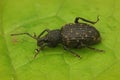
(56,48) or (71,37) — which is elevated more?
(71,37)

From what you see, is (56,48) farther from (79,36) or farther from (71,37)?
(79,36)

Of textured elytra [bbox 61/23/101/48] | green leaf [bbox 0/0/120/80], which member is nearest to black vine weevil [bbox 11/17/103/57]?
textured elytra [bbox 61/23/101/48]

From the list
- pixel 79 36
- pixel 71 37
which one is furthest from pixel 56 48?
pixel 79 36

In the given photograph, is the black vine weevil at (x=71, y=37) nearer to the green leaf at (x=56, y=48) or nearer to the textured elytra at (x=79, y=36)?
the textured elytra at (x=79, y=36)

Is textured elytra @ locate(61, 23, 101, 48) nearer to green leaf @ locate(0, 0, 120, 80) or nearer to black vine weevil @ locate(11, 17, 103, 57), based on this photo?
black vine weevil @ locate(11, 17, 103, 57)

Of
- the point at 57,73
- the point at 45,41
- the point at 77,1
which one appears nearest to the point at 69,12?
the point at 77,1

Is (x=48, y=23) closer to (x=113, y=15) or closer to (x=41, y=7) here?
(x=41, y=7)
